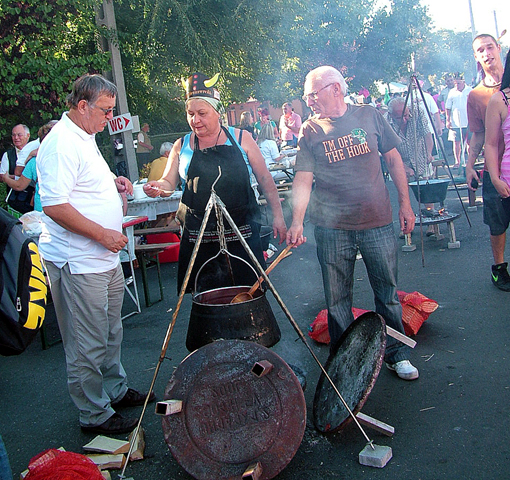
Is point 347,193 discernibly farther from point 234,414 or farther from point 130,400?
point 130,400

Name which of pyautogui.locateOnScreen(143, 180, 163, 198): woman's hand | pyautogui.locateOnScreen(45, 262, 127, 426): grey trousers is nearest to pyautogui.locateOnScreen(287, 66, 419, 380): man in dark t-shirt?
pyautogui.locateOnScreen(143, 180, 163, 198): woman's hand

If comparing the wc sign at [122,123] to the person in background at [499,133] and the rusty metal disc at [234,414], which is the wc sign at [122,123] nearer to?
the person in background at [499,133]

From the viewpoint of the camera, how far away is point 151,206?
8391 mm

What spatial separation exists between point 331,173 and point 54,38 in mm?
9231

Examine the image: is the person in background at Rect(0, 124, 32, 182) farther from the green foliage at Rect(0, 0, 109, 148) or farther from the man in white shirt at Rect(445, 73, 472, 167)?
the man in white shirt at Rect(445, 73, 472, 167)

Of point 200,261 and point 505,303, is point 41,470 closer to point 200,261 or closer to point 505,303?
point 200,261

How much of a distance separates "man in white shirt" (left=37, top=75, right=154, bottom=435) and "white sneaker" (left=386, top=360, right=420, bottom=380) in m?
1.80

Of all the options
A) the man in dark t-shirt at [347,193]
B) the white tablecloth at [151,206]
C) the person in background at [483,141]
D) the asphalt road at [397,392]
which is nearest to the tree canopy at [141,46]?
the white tablecloth at [151,206]

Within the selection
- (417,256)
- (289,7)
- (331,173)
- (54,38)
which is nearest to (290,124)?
(289,7)

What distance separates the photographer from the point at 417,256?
23.3ft

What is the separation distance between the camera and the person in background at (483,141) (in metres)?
5.02

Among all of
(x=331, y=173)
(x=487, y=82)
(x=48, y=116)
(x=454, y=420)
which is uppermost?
(x=48, y=116)

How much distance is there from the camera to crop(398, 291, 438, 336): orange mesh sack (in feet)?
14.7

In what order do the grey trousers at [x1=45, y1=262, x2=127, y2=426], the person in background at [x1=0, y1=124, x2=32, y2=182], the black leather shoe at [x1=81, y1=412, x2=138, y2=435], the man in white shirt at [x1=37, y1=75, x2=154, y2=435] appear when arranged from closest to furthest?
the man in white shirt at [x1=37, y1=75, x2=154, y2=435] → the grey trousers at [x1=45, y1=262, x2=127, y2=426] → the black leather shoe at [x1=81, y1=412, x2=138, y2=435] → the person in background at [x1=0, y1=124, x2=32, y2=182]
